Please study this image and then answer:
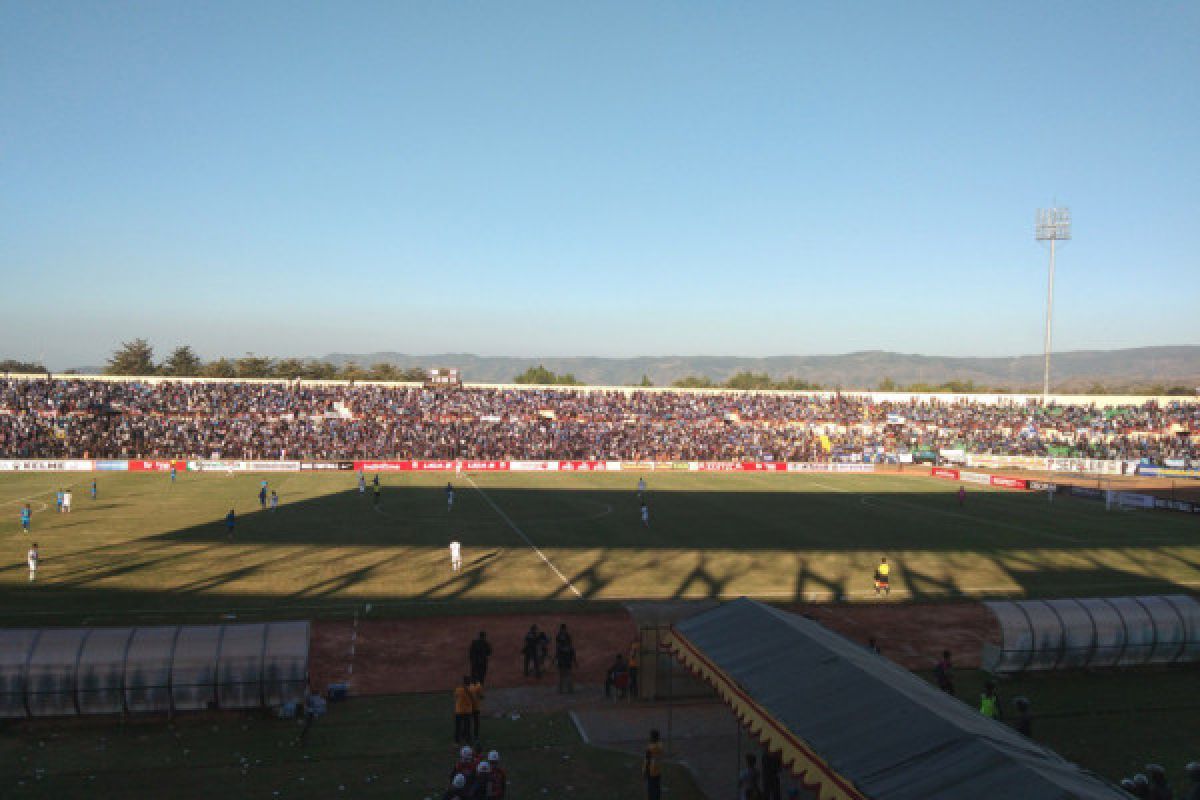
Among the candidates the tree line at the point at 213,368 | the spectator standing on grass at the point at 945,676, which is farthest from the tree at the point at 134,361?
the spectator standing on grass at the point at 945,676

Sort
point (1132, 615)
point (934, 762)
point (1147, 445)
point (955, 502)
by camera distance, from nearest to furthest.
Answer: point (934, 762), point (1132, 615), point (955, 502), point (1147, 445)

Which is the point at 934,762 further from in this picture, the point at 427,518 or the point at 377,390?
the point at 377,390

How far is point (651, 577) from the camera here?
2955cm

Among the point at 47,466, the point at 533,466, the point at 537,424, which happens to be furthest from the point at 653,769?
the point at 537,424

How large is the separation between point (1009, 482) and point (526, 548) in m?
46.7

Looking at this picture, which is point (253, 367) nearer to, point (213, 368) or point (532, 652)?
point (213, 368)

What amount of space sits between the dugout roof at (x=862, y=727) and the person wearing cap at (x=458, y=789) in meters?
4.09

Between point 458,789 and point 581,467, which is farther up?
point 458,789

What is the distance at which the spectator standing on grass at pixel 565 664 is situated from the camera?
17984 mm

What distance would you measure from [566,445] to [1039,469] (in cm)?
4516

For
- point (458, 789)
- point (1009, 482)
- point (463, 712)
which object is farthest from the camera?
point (1009, 482)

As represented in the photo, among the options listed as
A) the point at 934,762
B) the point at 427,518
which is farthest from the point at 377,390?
the point at 934,762

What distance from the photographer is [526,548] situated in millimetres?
34719

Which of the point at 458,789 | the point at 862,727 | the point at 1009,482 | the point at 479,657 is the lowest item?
the point at 1009,482
